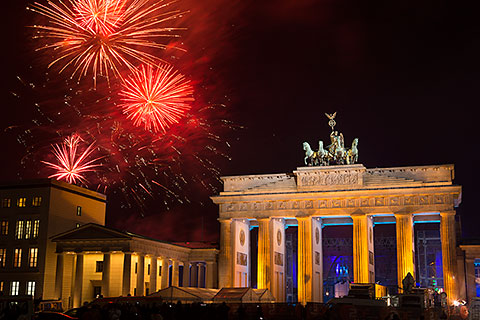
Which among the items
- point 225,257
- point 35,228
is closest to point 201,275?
point 225,257

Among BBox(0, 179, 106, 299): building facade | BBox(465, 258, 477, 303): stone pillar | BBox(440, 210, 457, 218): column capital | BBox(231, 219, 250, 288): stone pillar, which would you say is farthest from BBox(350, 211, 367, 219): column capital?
BBox(0, 179, 106, 299): building facade

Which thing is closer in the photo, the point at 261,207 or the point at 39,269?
the point at 39,269

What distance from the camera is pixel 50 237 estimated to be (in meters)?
63.1

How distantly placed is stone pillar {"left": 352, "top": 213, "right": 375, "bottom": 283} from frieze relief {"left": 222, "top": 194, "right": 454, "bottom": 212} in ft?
5.38

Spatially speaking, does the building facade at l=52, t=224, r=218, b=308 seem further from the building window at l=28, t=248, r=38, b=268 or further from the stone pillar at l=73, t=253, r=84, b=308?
the building window at l=28, t=248, r=38, b=268

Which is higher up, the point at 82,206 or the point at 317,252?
the point at 82,206

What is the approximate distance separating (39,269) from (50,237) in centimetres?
351

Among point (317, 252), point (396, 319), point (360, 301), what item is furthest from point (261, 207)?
point (396, 319)

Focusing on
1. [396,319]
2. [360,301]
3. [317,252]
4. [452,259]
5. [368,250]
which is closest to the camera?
[396,319]

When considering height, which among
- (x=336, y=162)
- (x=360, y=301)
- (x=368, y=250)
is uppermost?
(x=336, y=162)

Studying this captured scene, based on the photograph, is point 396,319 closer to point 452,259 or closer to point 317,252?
point 452,259

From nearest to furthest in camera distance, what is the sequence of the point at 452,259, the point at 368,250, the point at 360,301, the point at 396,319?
the point at 396,319 < the point at 360,301 < the point at 452,259 < the point at 368,250

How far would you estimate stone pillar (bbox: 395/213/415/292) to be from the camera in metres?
60.9

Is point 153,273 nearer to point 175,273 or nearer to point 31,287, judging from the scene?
point 175,273
